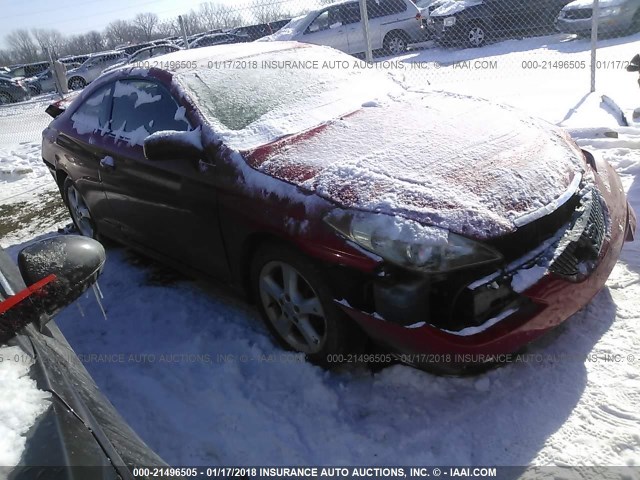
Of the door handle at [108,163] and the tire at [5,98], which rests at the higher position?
the door handle at [108,163]

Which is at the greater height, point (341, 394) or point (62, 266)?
point (62, 266)

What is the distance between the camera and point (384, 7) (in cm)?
1301

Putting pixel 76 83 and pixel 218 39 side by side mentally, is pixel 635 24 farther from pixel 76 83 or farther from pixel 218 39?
pixel 76 83

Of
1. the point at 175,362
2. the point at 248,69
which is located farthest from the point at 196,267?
the point at 248,69

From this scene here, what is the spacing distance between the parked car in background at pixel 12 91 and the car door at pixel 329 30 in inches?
536

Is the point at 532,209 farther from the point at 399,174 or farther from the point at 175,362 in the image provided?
the point at 175,362

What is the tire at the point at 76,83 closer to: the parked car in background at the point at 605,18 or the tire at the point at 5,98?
the tire at the point at 5,98

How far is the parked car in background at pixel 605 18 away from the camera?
10195 millimetres

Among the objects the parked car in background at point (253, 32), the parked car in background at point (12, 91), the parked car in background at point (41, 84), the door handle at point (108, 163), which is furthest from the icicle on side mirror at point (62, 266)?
the parked car in background at point (41, 84)

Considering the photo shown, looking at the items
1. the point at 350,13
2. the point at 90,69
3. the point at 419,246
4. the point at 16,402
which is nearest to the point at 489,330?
the point at 419,246

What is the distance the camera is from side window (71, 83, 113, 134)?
4.01m

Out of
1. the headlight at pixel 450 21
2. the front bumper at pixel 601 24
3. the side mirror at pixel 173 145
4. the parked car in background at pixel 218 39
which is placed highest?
the side mirror at pixel 173 145

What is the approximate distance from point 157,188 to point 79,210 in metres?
1.72

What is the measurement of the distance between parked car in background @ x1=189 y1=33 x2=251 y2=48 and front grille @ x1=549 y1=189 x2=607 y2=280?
18.4 m
